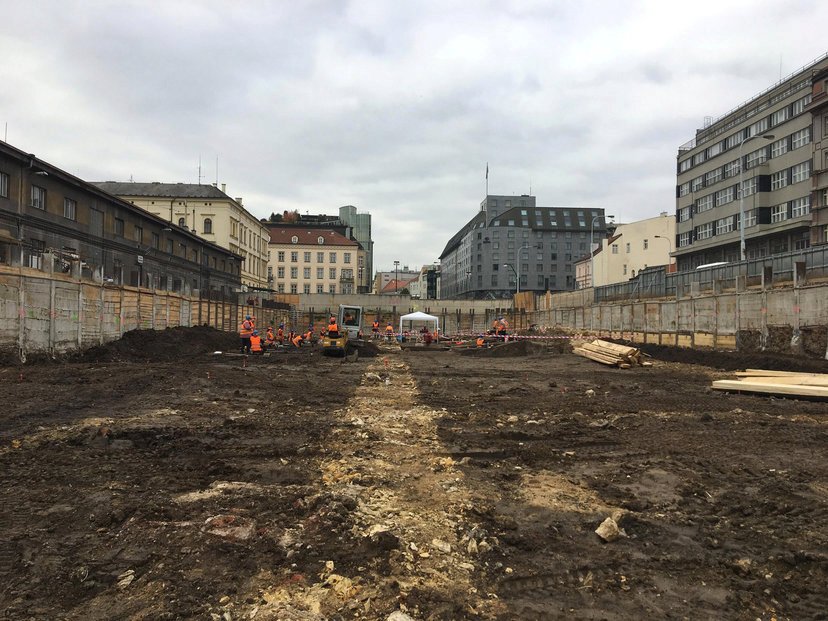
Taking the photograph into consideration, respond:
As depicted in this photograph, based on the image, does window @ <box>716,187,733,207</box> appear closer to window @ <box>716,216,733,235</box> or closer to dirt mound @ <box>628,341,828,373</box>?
window @ <box>716,216,733,235</box>

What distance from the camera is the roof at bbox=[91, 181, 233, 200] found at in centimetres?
6719

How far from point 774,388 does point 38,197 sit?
126ft

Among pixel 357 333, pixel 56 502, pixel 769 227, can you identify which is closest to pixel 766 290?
pixel 357 333

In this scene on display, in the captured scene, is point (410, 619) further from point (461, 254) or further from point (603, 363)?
point (461, 254)

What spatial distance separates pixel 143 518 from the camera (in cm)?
505

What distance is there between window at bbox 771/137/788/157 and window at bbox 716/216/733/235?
24.6ft

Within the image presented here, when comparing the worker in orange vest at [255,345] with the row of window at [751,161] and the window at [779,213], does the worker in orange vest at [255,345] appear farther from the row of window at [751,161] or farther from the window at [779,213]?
the row of window at [751,161]

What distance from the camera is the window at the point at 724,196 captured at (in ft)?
188

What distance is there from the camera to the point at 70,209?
35938 millimetres

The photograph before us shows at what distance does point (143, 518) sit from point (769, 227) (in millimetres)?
58785

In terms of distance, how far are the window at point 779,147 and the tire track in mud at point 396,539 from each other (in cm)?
5594

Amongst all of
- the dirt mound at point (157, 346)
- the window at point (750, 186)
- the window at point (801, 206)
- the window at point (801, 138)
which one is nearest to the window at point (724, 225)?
the window at point (750, 186)

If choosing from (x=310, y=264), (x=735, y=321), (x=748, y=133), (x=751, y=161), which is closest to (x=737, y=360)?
(x=735, y=321)

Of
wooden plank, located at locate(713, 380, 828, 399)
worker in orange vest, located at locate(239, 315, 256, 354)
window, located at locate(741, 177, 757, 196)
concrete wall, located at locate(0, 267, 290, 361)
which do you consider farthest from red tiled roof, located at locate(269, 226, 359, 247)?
wooden plank, located at locate(713, 380, 828, 399)
